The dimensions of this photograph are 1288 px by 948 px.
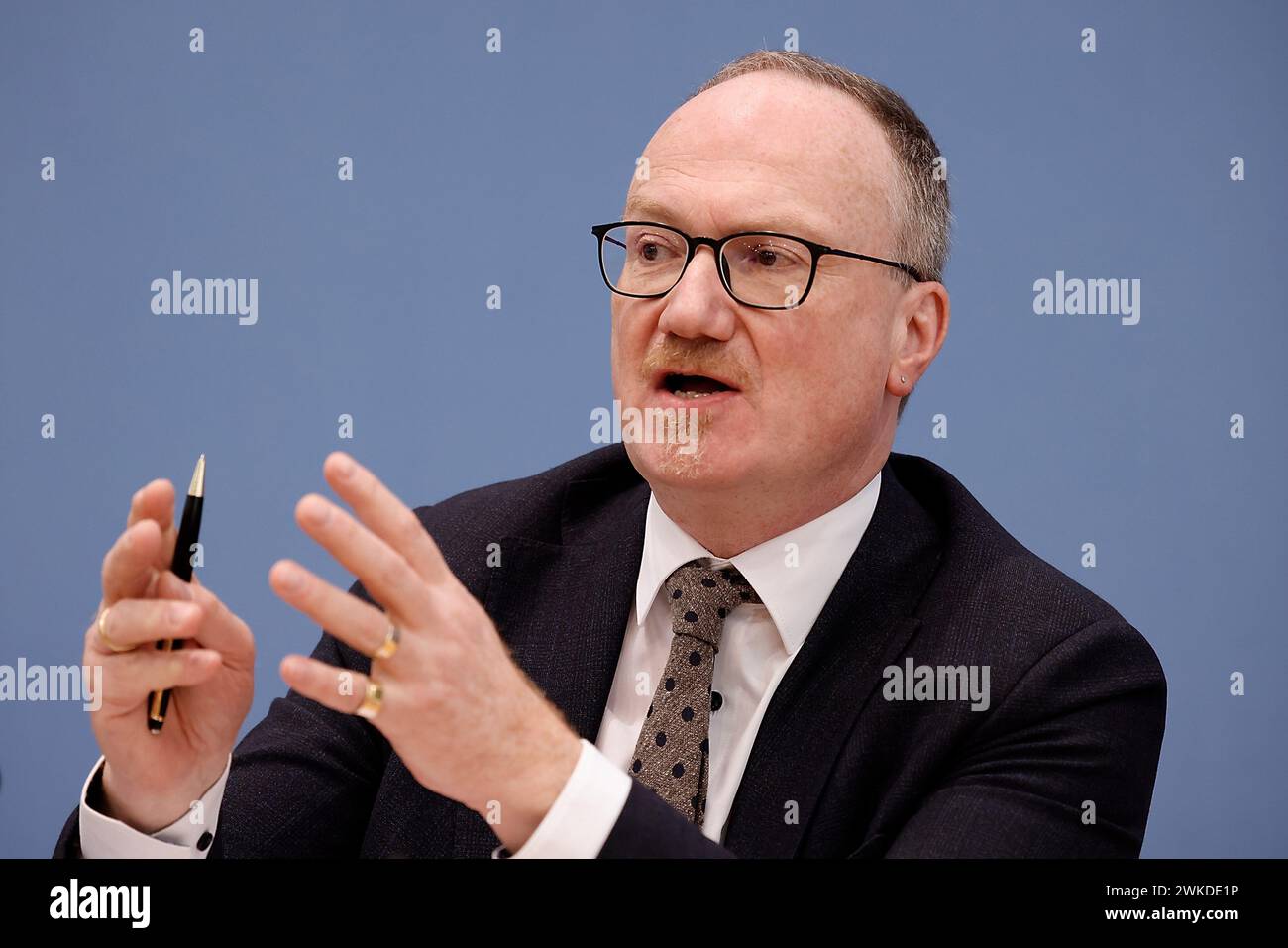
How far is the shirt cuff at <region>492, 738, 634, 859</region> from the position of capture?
151 cm

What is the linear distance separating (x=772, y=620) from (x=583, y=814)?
68 cm

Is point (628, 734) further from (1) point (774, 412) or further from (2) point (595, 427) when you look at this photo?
(2) point (595, 427)

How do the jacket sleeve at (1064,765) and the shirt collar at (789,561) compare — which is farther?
the shirt collar at (789,561)

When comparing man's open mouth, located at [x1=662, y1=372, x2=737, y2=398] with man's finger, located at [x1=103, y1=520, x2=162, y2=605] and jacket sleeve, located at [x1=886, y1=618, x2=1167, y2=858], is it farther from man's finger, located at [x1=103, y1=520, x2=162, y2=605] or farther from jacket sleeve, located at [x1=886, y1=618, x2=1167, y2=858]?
man's finger, located at [x1=103, y1=520, x2=162, y2=605]

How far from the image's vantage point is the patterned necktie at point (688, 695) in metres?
1.99

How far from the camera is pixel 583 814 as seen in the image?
1523 mm

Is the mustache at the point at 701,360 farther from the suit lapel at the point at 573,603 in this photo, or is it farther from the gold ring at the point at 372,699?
the gold ring at the point at 372,699

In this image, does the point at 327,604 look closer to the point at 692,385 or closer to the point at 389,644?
the point at 389,644

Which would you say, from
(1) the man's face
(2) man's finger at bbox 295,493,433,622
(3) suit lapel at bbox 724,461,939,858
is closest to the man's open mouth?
(1) the man's face

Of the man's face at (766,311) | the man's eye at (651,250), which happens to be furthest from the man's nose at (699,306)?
the man's eye at (651,250)

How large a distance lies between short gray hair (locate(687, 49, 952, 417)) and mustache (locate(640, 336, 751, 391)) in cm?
39

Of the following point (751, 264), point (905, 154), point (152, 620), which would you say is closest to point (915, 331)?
point (905, 154)
